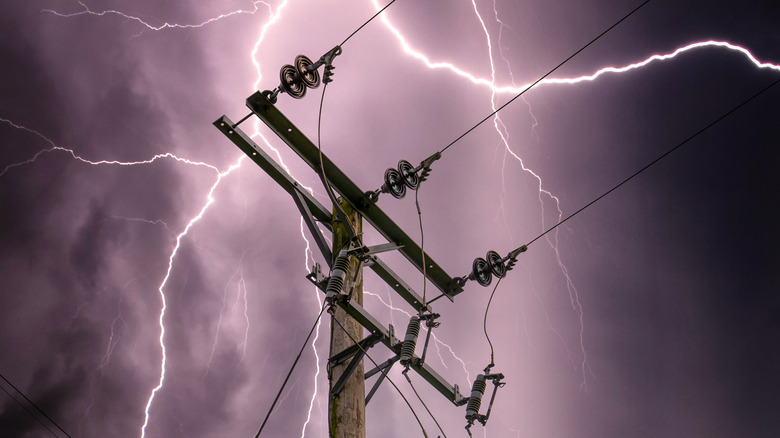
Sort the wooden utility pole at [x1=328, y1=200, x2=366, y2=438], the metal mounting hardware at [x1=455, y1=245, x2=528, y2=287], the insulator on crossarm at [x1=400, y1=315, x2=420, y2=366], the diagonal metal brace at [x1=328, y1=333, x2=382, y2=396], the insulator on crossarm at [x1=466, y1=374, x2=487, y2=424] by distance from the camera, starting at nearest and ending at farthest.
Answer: the wooden utility pole at [x1=328, y1=200, x2=366, y2=438] < the diagonal metal brace at [x1=328, y1=333, x2=382, y2=396] < the insulator on crossarm at [x1=400, y1=315, x2=420, y2=366] < the insulator on crossarm at [x1=466, y1=374, x2=487, y2=424] < the metal mounting hardware at [x1=455, y1=245, x2=528, y2=287]

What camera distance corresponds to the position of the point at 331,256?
6.66 m

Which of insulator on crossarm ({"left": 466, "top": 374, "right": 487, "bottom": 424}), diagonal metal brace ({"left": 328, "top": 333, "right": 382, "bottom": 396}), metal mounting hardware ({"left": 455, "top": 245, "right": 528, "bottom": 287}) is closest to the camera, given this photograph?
diagonal metal brace ({"left": 328, "top": 333, "right": 382, "bottom": 396})

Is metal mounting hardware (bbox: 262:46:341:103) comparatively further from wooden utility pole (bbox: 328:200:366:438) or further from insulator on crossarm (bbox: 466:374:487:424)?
insulator on crossarm (bbox: 466:374:487:424)

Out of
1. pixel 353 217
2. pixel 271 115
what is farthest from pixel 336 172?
pixel 271 115

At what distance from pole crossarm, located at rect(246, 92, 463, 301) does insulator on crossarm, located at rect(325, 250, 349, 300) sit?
1209 mm

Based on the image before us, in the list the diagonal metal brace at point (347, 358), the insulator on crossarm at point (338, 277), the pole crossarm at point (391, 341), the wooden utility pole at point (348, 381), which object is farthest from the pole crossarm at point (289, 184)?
the diagonal metal brace at point (347, 358)

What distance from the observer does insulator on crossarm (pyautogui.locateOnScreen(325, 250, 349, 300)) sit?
575cm

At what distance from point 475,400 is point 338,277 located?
2492 mm

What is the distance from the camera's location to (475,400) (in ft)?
23.4

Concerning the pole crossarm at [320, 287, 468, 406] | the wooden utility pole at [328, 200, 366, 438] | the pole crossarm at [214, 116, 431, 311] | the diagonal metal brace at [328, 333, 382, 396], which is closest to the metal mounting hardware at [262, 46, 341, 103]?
the pole crossarm at [214, 116, 431, 311]

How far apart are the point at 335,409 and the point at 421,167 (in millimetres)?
3089

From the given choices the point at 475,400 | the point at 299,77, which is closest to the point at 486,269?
the point at 475,400

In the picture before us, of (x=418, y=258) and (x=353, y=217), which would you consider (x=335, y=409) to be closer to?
(x=353, y=217)

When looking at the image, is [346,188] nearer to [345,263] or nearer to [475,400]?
[345,263]
